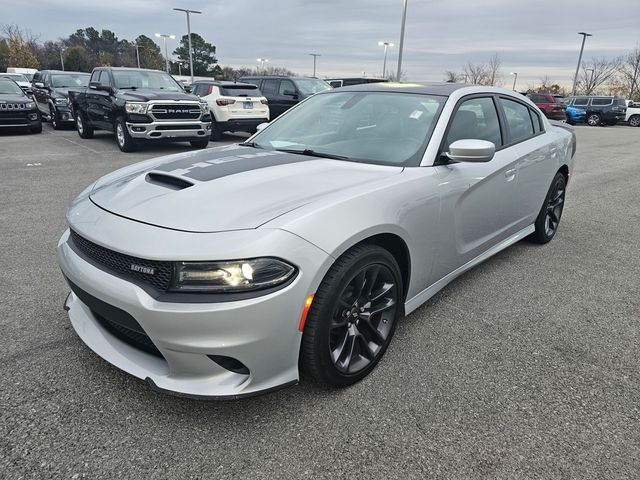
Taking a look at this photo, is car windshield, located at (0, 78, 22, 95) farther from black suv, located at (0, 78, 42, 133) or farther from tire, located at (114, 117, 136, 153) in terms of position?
tire, located at (114, 117, 136, 153)

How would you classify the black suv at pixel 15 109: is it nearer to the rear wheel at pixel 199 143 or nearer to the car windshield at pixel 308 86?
the rear wheel at pixel 199 143

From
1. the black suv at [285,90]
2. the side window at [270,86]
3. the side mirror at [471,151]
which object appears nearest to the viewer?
the side mirror at [471,151]

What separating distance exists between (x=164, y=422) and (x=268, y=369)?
603 mm

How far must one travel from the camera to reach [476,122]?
3.47 metres

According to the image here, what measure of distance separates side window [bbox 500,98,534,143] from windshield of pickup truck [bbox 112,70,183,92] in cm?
898

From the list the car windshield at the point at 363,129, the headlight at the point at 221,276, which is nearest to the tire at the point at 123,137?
the car windshield at the point at 363,129

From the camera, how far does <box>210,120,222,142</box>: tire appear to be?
1280cm

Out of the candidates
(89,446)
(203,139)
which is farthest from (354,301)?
(203,139)

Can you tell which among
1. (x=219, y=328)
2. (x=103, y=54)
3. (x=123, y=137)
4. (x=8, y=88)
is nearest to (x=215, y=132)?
(x=123, y=137)

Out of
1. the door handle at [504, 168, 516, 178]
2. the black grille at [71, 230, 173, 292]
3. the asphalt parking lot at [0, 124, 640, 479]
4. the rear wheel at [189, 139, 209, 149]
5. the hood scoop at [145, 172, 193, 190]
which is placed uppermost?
the hood scoop at [145, 172, 193, 190]

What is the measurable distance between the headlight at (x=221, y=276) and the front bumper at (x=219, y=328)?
0.18 feet

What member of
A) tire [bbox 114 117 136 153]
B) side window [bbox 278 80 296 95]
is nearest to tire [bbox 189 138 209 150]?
tire [bbox 114 117 136 153]

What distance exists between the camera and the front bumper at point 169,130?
394 inches

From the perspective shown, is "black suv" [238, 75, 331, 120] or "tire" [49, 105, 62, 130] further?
"tire" [49, 105, 62, 130]
